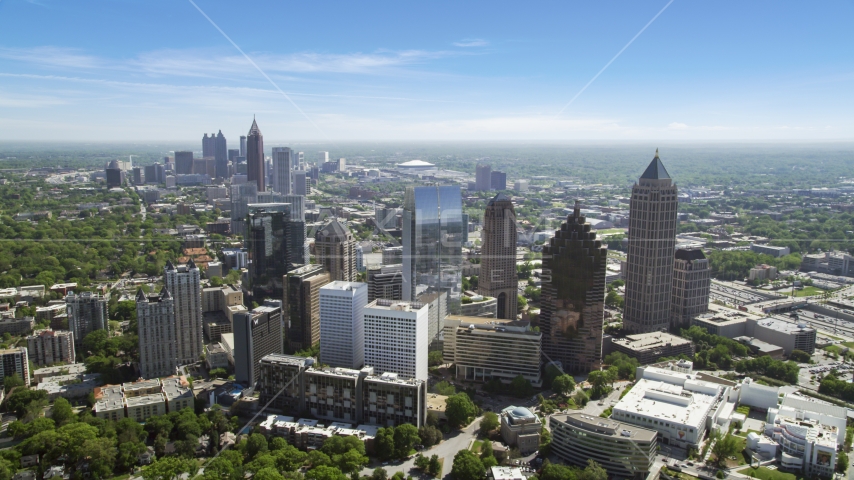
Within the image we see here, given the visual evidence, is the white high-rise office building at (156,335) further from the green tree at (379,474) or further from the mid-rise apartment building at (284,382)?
the green tree at (379,474)

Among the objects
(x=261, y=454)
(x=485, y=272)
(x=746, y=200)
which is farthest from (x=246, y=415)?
(x=746, y=200)

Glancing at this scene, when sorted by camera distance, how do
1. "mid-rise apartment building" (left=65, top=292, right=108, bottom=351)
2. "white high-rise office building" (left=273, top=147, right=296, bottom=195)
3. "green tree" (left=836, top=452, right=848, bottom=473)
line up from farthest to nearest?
"white high-rise office building" (left=273, top=147, right=296, bottom=195), "mid-rise apartment building" (left=65, top=292, right=108, bottom=351), "green tree" (left=836, top=452, right=848, bottom=473)

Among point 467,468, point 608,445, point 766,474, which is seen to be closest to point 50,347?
point 467,468

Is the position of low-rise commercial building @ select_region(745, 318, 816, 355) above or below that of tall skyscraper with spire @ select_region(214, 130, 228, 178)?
below

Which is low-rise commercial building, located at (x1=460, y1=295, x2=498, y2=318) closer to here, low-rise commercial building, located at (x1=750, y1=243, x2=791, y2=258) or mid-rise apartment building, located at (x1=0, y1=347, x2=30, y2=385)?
mid-rise apartment building, located at (x1=0, y1=347, x2=30, y2=385)

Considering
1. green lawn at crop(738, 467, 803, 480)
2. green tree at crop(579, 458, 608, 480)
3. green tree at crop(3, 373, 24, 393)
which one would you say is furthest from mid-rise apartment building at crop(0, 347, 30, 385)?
green lawn at crop(738, 467, 803, 480)

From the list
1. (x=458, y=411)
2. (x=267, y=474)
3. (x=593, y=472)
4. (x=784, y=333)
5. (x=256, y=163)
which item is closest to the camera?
(x=267, y=474)

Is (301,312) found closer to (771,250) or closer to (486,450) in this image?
(486,450)
